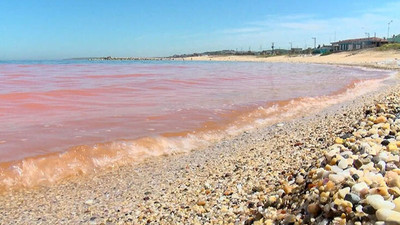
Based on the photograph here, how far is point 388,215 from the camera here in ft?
6.15

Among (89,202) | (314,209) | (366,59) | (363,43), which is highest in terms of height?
(363,43)

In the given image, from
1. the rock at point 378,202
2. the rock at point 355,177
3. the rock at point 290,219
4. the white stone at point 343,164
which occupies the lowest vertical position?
the rock at point 290,219

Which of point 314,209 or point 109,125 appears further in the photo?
point 109,125

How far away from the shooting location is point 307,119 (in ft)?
27.0

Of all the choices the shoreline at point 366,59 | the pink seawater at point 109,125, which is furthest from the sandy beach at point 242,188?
the shoreline at point 366,59

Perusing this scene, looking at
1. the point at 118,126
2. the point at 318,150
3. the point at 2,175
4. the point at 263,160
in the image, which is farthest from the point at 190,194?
the point at 118,126

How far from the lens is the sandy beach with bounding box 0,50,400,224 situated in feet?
7.78

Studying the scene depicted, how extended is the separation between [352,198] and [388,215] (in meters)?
0.33

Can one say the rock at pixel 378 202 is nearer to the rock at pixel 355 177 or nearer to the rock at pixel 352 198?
the rock at pixel 352 198

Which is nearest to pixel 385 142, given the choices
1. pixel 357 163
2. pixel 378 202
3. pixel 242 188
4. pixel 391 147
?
pixel 391 147

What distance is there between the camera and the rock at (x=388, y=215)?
72.2 inches

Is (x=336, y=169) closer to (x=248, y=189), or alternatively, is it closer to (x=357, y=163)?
(x=357, y=163)

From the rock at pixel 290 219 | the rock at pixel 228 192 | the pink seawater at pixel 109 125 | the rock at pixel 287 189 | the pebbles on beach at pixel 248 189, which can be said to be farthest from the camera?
the pink seawater at pixel 109 125

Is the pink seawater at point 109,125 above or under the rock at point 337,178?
under
